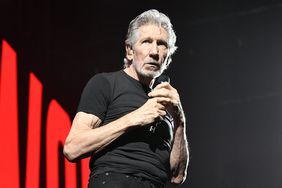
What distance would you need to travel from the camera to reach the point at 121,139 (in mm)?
1309

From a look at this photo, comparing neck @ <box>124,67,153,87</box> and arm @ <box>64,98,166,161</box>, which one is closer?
arm @ <box>64,98,166,161</box>

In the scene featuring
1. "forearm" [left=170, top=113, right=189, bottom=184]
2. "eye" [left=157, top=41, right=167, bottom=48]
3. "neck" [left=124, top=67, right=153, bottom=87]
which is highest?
"eye" [left=157, top=41, right=167, bottom=48]

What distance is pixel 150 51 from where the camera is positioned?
1479 mm

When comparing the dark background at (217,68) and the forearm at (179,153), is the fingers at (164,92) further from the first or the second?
the dark background at (217,68)

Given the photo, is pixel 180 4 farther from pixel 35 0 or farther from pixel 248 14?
pixel 35 0

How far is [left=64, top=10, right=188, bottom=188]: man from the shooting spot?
127 centimetres

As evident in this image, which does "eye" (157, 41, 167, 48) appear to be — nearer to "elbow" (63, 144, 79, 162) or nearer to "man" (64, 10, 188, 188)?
"man" (64, 10, 188, 188)

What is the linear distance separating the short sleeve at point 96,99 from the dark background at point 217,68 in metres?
1.36

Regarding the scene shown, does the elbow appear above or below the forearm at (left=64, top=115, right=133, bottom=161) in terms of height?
below

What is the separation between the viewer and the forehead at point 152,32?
4.96 ft

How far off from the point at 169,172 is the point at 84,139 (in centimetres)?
30

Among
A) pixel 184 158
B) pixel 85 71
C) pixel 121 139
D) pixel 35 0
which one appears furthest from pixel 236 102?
pixel 121 139

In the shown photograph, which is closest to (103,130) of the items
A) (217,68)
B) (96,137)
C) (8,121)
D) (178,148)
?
(96,137)

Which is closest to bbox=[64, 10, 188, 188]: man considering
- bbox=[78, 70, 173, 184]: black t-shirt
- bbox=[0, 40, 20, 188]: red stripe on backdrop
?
bbox=[78, 70, 173, 184]: black t-shirt
